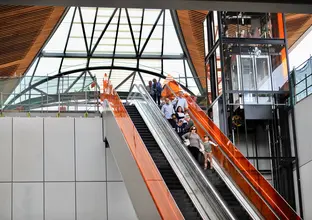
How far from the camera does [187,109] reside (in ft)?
68.7

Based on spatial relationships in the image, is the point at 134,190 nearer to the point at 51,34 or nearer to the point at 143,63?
the point at 51,34

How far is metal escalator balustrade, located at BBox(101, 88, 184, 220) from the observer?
11844mm

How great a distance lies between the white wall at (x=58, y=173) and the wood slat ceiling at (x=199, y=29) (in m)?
6.44

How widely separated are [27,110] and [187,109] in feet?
22.4

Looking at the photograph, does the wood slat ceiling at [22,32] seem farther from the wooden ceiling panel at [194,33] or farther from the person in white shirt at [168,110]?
the person in white shirt at [168,110]

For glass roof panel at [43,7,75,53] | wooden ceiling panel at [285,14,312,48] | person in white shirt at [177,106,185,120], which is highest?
glass roof panel at [43,7,75,53]

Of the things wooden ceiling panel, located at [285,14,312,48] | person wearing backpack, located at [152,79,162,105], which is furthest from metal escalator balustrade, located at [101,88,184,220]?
wooden ceiling panel, located at [285,14,312,48]

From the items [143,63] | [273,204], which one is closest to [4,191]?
[273,204]

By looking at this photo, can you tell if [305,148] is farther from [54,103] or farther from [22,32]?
[22,32]

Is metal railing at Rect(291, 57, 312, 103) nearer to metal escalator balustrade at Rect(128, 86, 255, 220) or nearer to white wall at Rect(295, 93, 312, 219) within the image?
white wall at Rect(295, 93, 312, 219)

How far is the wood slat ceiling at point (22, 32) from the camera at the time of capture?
30797 millimetres

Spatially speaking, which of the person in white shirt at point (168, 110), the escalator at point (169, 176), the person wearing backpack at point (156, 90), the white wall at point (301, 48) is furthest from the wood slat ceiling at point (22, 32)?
the white wall at point (301, 48)

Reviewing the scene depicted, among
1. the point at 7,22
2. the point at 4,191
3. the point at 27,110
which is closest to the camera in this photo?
the point at 4,191

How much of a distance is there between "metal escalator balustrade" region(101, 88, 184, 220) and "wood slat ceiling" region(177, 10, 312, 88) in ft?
34.1
